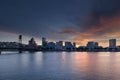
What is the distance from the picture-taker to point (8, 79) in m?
30.4

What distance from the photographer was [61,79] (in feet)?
100

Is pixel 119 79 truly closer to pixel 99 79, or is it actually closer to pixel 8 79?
pixel 99 79

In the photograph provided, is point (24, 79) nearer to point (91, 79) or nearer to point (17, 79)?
point (17, 79)

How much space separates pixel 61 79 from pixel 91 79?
502 centimetres

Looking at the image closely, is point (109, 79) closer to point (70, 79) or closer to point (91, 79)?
point (91, 79)

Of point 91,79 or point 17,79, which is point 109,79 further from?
point 17,79

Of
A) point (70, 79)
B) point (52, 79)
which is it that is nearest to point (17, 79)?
point (52, 79)

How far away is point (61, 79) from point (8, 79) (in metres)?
8.76

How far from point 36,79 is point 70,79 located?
5.71 meters

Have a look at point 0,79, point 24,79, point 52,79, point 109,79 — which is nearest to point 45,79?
point 52,79

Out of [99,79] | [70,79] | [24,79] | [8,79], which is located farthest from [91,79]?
[8,79]

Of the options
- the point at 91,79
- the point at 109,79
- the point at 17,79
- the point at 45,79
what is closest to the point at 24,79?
the point at 17,79

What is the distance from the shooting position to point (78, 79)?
1224 inches

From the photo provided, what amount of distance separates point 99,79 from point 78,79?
353cm
